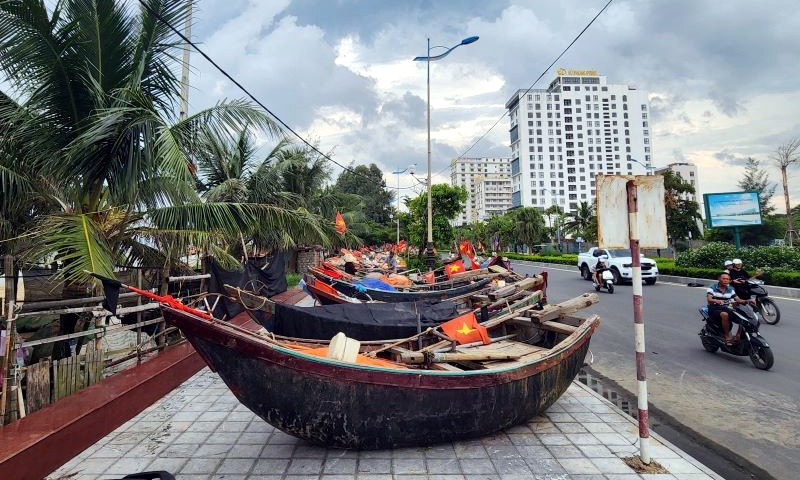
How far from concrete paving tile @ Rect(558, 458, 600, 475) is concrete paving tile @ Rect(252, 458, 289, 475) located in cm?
229

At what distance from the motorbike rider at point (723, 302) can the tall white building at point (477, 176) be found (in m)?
120

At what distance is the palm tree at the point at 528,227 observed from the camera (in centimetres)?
5172

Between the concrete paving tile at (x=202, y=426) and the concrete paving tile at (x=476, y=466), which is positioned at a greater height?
the concrete paving tile at (x=202, y=426)

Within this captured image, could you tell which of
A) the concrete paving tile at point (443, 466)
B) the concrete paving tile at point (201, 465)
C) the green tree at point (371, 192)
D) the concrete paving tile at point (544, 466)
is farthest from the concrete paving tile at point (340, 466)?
the green tree at point (371, 192)

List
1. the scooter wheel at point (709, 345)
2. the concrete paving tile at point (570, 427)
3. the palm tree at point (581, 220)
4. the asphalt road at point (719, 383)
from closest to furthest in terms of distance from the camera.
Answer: the asphalt road at point (719, 383) < the concrete paving tile at point (570, 427) < the scooter wheel at point (709, 345) < the palm tree at point (581, 220)

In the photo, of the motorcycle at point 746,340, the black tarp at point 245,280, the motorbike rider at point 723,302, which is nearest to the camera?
the motorcycle at point 746,340

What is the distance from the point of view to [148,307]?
5.98 m

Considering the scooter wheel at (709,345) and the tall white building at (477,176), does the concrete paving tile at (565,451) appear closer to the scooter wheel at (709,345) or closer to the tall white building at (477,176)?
the scooter wheel at (709,345)

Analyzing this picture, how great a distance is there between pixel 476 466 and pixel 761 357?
5209mm

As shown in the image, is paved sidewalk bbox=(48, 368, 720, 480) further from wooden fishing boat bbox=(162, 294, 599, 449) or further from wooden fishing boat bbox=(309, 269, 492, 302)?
wooden fishing boat bbox=(309, 269, 492, 302)

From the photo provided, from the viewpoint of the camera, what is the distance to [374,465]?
356cm

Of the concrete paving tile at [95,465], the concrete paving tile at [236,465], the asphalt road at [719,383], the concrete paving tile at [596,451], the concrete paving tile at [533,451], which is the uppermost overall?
the concrete paving tile at [95,465]

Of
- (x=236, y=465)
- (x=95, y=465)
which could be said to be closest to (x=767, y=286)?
(x=236, y=465)

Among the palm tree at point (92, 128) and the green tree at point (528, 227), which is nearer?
the palm tree at point (92, 128)
